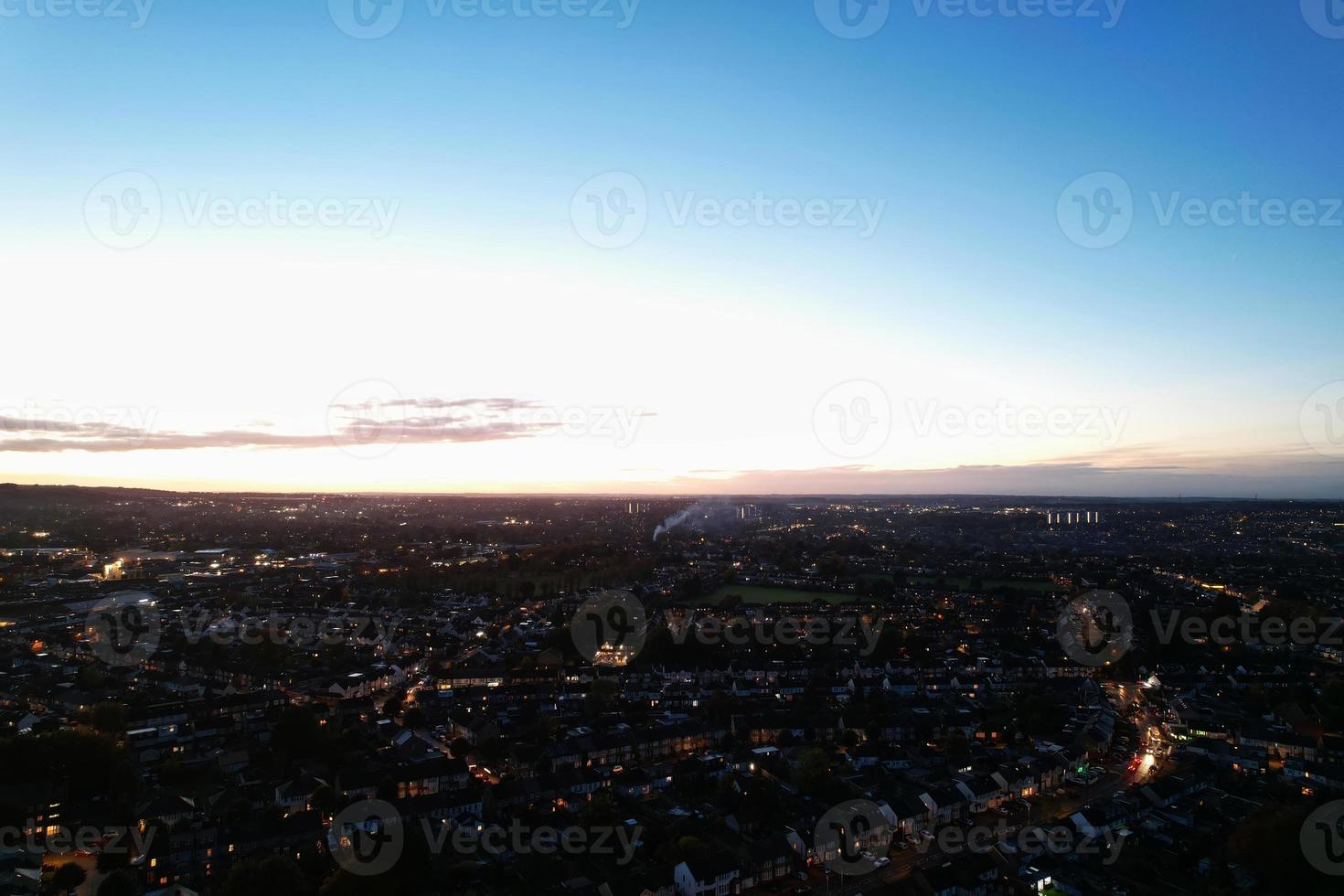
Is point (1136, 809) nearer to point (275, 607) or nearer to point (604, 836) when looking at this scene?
point (604, 836)

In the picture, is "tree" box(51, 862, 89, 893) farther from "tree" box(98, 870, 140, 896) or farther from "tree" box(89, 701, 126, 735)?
"tree" box(89, 701, 126, 735)

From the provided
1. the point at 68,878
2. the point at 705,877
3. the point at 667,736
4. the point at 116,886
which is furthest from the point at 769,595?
the point at 68,878

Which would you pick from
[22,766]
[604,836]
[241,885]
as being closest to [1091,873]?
[604,836]

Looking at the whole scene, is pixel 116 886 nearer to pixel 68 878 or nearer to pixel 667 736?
pixel 68 878

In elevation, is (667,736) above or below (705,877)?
below

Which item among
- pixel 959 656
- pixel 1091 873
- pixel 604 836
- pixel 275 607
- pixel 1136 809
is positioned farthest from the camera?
pixel 275 607

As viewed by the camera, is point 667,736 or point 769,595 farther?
point 769,595
